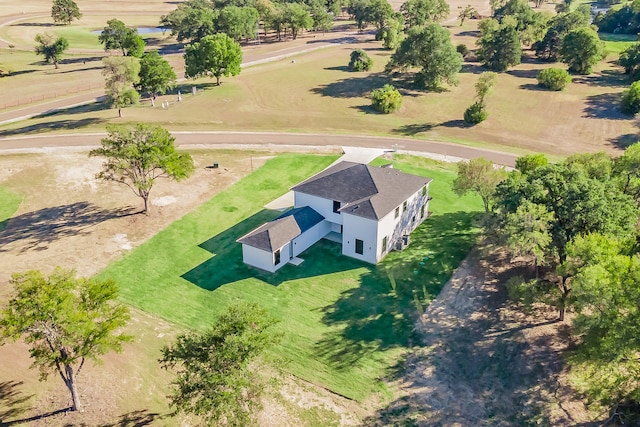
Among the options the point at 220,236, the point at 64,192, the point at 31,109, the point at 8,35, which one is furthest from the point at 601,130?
the point at 8,35

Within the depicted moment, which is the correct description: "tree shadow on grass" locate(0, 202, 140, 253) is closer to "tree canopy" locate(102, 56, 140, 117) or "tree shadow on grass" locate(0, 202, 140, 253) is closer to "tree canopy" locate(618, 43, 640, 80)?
"tree canopy" locate(102, 56, 140, 117)

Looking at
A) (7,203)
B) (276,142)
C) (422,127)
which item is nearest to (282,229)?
(276,142)

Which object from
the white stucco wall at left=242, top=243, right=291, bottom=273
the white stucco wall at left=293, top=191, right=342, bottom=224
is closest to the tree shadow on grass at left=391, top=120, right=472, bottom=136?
the white stucco wall at left=293, top=191, right=342, bottom=224

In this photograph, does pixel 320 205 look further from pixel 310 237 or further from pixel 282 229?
pixel 282 229

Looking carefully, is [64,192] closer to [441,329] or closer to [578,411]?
[441,329]

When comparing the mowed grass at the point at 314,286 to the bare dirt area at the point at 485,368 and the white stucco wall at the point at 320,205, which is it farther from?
the white stucco wall at the point at 320,205
